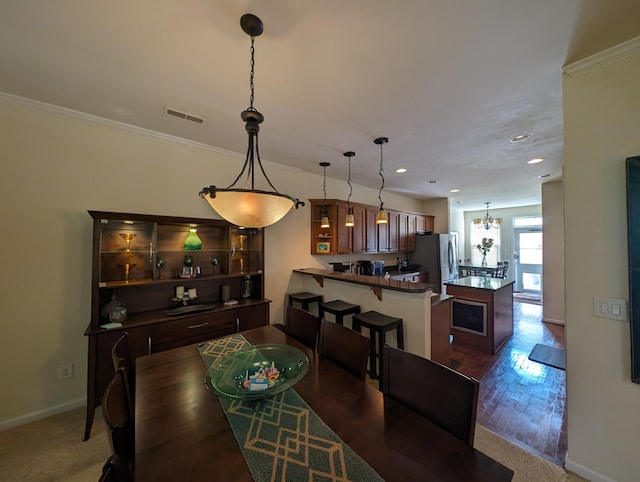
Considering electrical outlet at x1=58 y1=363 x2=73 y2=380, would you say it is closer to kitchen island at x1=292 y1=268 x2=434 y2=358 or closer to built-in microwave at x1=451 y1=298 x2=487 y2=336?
kitchen island at x1=292 y1=268 x2=434 y2=358

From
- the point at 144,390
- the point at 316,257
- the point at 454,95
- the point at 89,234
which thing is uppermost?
the point at 454,95

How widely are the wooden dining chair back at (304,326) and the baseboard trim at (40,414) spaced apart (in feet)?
7.10

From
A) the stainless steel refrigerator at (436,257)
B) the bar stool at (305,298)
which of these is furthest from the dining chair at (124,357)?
the stainless steel refrigerator at (436,257)

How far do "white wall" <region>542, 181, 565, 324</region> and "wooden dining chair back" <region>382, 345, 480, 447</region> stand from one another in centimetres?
536

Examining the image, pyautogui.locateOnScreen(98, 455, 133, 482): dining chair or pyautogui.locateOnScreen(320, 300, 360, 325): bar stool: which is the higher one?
pyautogui.locateOnScreen(98, 455, 133, 482): dining chair

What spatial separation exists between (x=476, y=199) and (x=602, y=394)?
20.5 ft

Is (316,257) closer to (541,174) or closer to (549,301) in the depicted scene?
(541,174)

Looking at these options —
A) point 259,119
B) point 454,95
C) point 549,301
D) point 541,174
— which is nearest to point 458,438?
point 259,119

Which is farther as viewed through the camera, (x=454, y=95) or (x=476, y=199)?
(x=476, y=199)

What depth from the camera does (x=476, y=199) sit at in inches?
272

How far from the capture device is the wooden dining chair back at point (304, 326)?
205 cm

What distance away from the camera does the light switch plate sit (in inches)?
60.4

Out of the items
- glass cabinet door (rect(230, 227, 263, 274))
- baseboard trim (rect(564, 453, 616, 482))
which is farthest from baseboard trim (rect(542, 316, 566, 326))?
glass cabinet door (rect(230, 227, 263, 274))

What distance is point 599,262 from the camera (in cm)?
162
